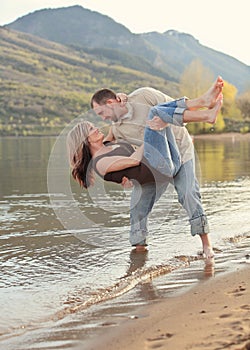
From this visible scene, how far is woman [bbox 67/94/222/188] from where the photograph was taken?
5.56 meters

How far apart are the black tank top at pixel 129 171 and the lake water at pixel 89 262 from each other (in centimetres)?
84

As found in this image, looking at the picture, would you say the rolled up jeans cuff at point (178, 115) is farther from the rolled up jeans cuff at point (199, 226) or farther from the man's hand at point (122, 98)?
the rolled up jeans cuff at point (199, 226)

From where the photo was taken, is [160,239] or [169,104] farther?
[160,239]

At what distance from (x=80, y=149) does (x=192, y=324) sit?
2.73 meters

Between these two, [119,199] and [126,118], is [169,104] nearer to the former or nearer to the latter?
[126,118]

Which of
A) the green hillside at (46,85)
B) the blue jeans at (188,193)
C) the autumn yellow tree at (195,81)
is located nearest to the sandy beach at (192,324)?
the blue jeans at (188,193)

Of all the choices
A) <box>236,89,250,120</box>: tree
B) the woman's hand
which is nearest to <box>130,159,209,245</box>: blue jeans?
the woman's hand

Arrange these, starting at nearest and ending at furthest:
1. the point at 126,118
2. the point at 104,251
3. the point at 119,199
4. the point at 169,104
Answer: the point at 169,104
the point at 126,118
the point at 104,251
the point at 119,199

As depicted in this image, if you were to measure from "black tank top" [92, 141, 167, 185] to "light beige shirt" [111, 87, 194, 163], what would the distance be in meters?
0.14

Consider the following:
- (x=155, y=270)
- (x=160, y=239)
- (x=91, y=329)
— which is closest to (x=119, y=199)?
(x=160, y=239)

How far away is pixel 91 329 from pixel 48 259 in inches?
99.2

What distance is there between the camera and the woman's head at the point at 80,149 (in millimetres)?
5828

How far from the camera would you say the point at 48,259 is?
6.22 m

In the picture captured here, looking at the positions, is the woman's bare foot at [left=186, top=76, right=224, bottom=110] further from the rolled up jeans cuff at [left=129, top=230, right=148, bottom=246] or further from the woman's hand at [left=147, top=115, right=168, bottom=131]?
the rolled up jeans cuff at [left=129, top=230, right=148, bottom=246]
